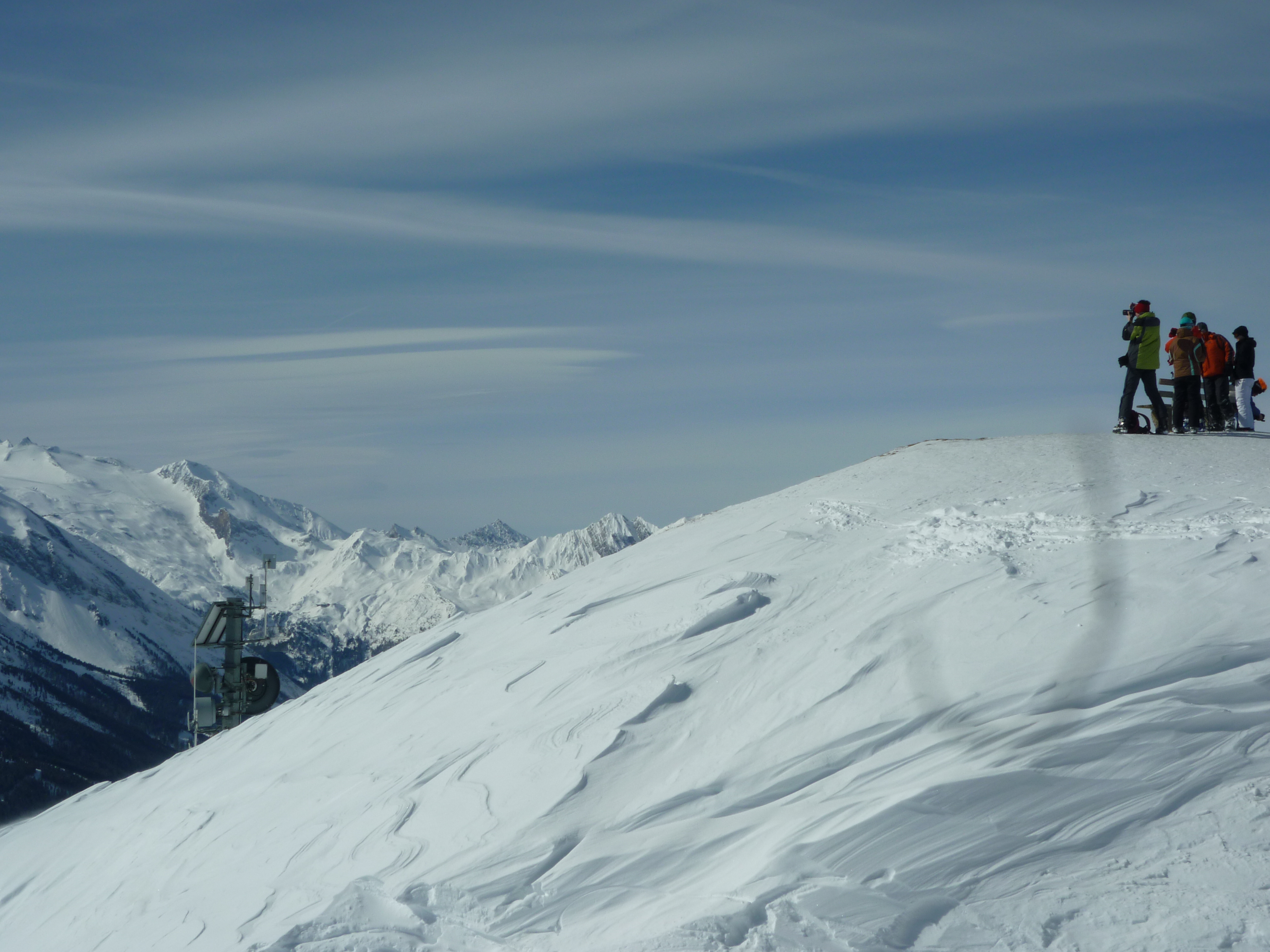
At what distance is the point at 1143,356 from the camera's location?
15539 mm

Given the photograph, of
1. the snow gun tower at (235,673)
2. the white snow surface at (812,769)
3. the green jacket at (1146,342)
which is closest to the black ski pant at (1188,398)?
the green jacket at (1146,342)

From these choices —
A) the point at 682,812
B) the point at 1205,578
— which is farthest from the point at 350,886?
the point at 1205,578

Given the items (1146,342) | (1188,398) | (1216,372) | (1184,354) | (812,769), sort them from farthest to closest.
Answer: (1216,372) → (1188,398) → (1184,354) → (1146,342) → (812,769)

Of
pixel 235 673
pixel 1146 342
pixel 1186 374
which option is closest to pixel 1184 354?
pixel 1186 374

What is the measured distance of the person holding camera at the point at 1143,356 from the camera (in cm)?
1542

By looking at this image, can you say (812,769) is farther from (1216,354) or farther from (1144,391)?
(1216,354)

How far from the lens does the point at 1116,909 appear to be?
5.89m

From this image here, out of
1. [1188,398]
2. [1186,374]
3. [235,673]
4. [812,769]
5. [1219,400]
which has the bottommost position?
[235,673]

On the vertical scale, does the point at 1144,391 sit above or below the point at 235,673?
above

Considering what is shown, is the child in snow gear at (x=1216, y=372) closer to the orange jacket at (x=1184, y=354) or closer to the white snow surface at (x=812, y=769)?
the orange jacket at (x=1184, y=354)

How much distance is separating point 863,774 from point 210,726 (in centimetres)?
2253

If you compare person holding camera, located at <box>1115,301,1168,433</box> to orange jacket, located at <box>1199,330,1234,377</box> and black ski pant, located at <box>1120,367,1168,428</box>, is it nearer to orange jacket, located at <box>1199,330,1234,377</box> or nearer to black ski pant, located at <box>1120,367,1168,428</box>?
Result: black ski pant, located at <box>1120,367,1168,428</box>

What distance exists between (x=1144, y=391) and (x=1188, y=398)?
4.08 ft

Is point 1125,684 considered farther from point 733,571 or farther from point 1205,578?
point 733,571
